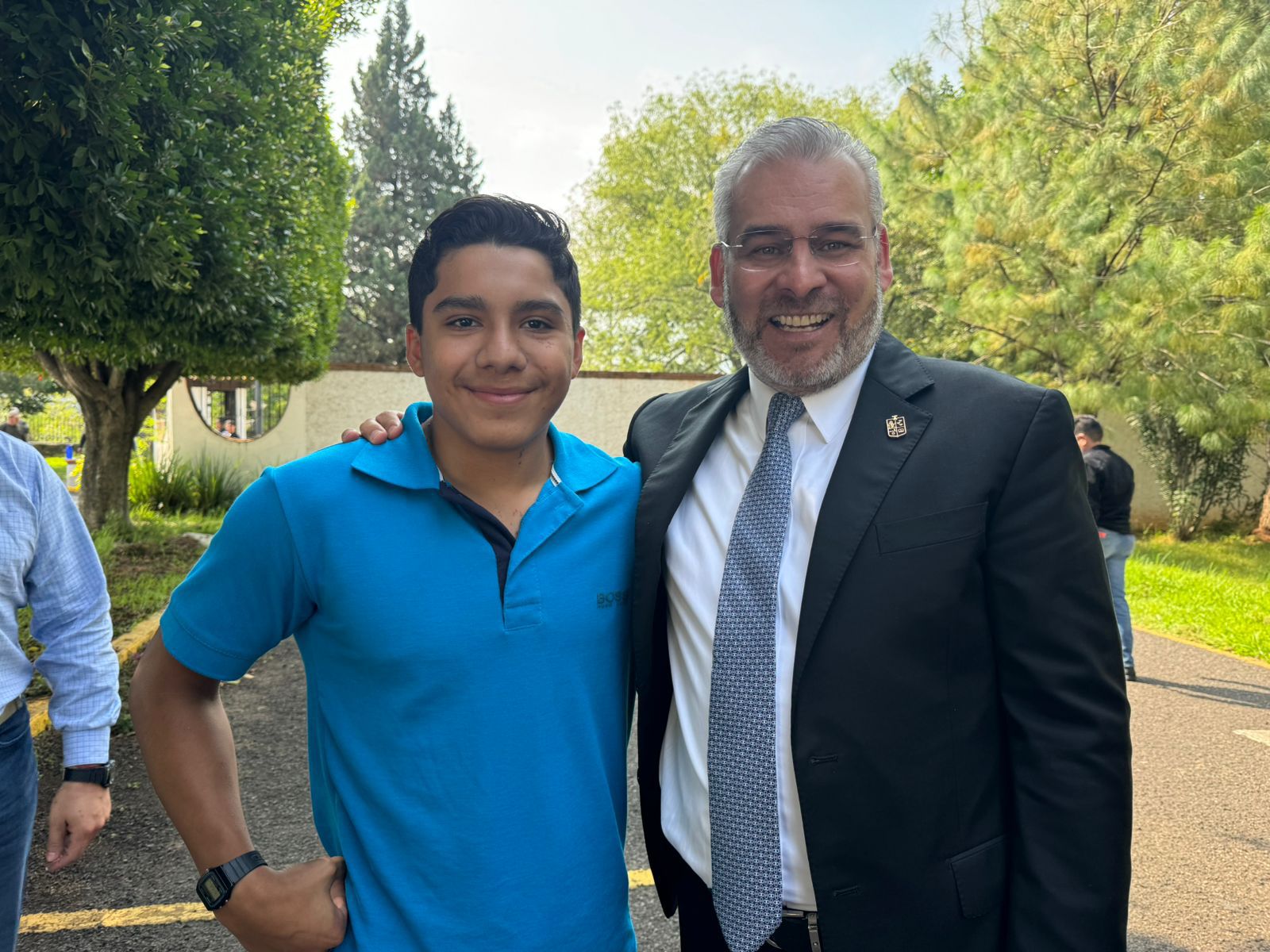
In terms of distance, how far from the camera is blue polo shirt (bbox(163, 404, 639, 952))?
63.0 inches

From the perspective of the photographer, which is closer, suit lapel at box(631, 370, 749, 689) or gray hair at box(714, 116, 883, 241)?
suit lapel at box(631, 370, 749, 689)

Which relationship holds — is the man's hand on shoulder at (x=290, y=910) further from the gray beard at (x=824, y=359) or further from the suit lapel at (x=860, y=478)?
the gray beard at (x=824, y=359)

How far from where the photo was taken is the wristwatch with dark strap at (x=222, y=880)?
5.24ft

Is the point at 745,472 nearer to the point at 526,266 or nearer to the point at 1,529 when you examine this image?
the point at 526,266

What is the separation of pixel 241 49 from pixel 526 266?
21.7 ft

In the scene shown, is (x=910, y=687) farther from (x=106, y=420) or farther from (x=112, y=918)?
(x=106, y=420)

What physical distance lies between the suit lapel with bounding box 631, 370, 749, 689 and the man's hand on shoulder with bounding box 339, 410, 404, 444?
52 cm

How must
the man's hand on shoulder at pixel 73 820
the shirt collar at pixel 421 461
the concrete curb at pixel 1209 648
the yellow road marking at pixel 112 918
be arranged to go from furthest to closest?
the concrete curb at pixel 1209 648 < the yellow road marking at pixel 112 918 < the man's hand on shoulder at pixel 73 820 < the shirt collar at pixel 421 461

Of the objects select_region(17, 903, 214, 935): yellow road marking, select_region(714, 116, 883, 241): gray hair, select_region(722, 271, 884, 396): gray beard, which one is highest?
select_region(714, 116, 883, 241): gray hair

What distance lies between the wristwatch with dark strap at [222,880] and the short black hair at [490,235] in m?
1.04

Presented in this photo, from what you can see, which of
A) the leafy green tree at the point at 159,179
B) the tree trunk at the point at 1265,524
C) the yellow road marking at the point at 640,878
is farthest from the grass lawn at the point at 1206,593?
the leafy green tree at the point at 159,179

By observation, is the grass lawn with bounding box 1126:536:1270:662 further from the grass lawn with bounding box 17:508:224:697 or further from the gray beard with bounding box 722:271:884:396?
the grass lawn with bounding box 17:508:224:697

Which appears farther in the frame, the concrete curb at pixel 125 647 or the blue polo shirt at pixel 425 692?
the concrete curb at pixel 125 647

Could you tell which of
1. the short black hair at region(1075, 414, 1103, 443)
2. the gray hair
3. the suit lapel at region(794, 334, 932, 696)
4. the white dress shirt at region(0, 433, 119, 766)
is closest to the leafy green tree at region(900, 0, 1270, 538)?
the short black hair at region(1075, 414, 1103, 443)
